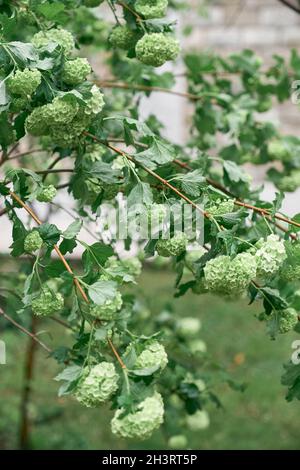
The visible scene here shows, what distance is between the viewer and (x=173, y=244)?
4.72 ft

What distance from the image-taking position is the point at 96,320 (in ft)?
4.39

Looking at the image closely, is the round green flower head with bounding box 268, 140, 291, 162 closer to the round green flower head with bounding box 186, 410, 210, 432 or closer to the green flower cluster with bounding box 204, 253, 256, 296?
the round green flower head with bounding box 186, 410, 210, 432

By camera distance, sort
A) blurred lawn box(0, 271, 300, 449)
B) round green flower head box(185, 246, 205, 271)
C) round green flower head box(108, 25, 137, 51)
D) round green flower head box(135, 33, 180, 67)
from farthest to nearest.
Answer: blurred lawn box(0, 271, 300, 449) → round green flower head box(185, 246, 205, 271) → round green flower head box(108, 25, 137, 51) → round green flower head box(135, 33, 180, 67)

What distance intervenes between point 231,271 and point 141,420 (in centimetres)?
30

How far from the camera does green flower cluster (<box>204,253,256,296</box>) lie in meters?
1.30

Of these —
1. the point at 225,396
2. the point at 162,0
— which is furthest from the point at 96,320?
the point at 225,396

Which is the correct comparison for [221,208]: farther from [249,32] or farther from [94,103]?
[249,32]

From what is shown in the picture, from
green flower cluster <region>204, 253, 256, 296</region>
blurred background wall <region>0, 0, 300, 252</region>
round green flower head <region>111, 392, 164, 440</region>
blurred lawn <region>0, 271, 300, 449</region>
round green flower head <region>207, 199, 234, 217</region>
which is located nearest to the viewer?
round green flower head <region>111, 392, 164, 440</region>

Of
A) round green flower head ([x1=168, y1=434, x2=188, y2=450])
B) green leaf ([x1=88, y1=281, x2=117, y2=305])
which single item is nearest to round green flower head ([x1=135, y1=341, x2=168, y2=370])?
green leaf ([x1=88, y1=281, x2=117, y2=305])

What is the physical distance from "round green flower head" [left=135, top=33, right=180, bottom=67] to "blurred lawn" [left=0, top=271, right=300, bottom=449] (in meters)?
1.37

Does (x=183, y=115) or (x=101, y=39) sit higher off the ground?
(x=101, y=39)

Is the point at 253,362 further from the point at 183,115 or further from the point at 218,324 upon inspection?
the point at 183,115

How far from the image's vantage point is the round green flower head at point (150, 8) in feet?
5.41

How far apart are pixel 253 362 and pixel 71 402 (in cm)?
111
